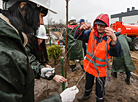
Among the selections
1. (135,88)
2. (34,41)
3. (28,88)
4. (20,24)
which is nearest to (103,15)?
(34,41)

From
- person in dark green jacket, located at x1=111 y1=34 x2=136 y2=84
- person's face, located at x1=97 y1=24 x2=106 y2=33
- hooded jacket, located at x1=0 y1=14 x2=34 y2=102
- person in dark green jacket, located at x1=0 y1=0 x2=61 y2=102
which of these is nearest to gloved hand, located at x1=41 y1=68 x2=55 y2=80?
person in dark green jacket, located at x1=0 y1=0 x2=61 y2=102

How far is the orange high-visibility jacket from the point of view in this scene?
1863 millimetres

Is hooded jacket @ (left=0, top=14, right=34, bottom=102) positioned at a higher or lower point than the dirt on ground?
higher

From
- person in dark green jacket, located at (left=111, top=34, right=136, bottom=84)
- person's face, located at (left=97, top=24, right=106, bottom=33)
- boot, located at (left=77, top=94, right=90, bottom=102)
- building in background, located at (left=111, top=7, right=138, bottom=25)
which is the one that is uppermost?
building in background, located at (left=111, top=7, right=138, bottom=25)

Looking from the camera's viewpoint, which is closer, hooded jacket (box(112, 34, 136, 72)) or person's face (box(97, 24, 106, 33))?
person's face (box(97, 24, 106, 33))

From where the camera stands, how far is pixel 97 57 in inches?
75.7

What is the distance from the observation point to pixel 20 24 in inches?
33.1

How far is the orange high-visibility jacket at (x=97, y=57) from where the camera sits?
1.86m

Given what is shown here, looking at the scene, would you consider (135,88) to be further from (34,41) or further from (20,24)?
(20,24)

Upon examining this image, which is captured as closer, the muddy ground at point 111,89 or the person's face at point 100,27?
the person's face at point 100,27

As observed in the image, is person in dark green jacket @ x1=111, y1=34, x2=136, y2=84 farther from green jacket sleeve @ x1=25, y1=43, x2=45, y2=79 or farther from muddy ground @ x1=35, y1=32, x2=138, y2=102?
green jacket sleeve @ x1=25, y1=43, x2=45, y2=79

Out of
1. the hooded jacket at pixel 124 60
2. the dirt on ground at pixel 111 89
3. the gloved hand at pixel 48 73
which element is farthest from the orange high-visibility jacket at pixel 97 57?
the hooded jacket at pixel 124 60

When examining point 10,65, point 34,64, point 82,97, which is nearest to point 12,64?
point 10,65

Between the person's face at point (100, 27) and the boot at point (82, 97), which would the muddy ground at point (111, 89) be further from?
the person's face at point (100, 27)
